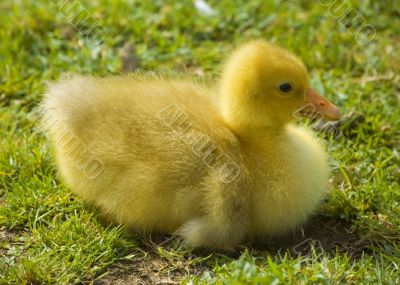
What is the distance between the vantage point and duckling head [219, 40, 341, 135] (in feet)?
10.8

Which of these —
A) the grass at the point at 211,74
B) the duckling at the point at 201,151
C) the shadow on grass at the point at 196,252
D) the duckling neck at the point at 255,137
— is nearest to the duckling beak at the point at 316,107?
the duckling at the point at 201,151

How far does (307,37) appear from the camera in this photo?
5.20 m

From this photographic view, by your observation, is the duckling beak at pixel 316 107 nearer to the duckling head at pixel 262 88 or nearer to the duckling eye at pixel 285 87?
the duckling head at pixel 262 88

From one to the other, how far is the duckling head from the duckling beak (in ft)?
0.03

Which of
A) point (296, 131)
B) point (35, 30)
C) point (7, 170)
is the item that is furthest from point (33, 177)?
point (35, 30)

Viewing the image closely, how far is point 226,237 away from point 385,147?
56.5 inches

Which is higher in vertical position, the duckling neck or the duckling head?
the duckling head

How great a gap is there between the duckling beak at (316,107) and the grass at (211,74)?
45cm

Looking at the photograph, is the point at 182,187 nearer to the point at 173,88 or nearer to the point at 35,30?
the point at 173,88

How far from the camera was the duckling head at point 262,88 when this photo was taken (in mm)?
3293

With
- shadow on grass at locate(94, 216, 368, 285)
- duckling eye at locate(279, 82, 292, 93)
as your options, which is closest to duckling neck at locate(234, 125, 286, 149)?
duckling eye at locate(279, 82, 292, 93)

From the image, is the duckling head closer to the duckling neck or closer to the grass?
the duckling neck

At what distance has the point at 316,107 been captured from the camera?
11.3 ft

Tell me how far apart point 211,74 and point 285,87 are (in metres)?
1.36
